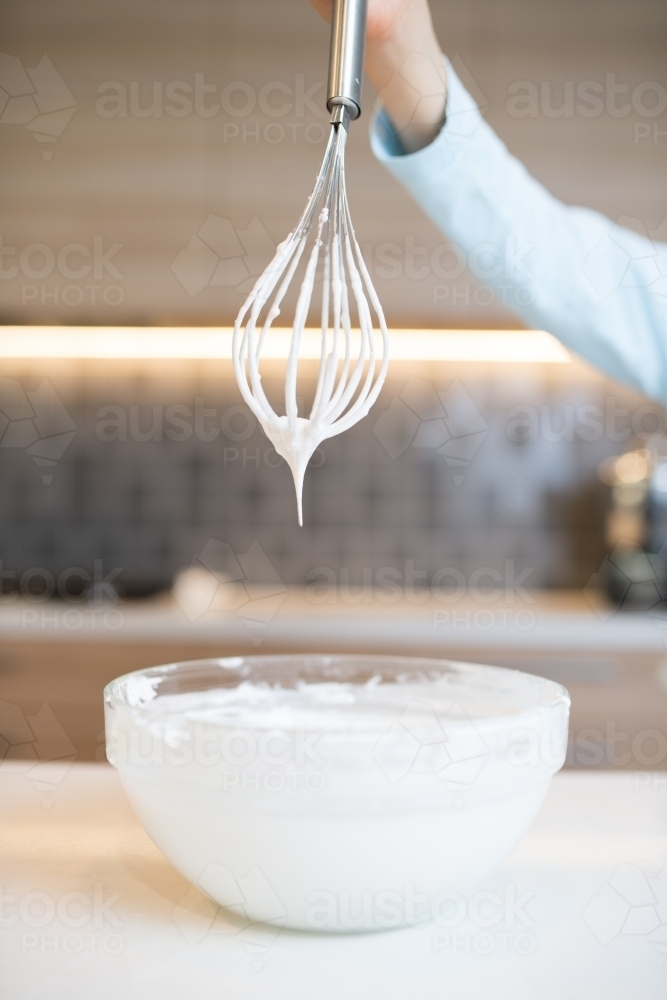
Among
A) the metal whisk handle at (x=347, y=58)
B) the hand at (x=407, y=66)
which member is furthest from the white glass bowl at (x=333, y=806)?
the hand at (x=407, y=66)

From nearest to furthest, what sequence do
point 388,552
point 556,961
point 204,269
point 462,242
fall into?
point 556,961 < point 462,242 < point 204,269 < point 388,552

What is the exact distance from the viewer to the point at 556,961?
31 centimetres

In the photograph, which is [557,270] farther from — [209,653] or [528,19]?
[528,19]

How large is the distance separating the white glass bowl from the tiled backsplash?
1272 mm

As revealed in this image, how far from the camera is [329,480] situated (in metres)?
1.65

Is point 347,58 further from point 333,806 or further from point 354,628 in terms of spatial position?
point 354,628

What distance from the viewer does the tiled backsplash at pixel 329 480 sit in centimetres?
164

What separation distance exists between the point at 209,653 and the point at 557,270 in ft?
2.47

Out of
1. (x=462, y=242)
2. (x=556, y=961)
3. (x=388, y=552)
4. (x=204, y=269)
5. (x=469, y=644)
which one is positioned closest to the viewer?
(x=556, y=961)

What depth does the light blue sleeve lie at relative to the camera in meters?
0.74

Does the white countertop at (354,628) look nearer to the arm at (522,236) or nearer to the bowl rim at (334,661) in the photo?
the arm at (522,236)

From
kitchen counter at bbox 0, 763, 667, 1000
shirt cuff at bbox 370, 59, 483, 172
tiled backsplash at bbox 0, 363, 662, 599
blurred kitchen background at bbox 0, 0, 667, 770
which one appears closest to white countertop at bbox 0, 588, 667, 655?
blurred kitchen background at bbox 0, 0, 667, 770

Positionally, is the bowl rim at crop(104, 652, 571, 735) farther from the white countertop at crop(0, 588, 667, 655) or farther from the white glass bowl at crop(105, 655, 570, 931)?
the white countertop at crop(0, 588, 667, 655)

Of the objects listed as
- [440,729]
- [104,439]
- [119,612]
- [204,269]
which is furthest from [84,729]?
[440,729]
